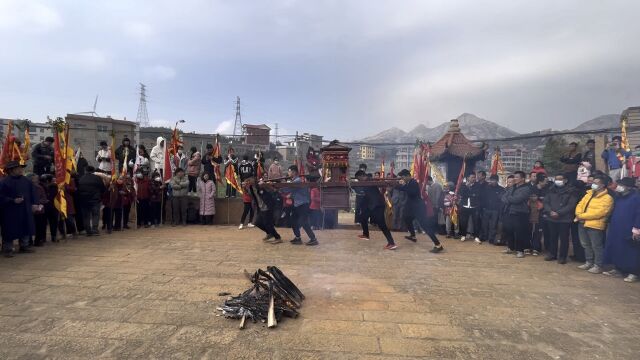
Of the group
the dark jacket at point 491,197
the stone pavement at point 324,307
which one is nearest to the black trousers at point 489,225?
the dark jacket at point 491,197

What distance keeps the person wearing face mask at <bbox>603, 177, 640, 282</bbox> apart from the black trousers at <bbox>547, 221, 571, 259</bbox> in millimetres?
791

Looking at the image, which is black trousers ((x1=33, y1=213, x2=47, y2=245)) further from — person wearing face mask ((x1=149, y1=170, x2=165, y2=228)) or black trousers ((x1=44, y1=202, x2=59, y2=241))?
person wearing face mask ((x1=149, y1=170, x2=165, y2=228))

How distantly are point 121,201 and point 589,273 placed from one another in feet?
39.1

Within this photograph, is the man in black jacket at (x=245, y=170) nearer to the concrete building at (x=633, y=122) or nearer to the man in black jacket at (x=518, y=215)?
the man in black jacket at (x=518, y=215)

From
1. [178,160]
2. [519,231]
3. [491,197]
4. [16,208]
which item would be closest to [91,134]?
[178,160]

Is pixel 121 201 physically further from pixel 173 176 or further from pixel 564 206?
pixel 564 206

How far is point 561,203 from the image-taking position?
7.83 meters

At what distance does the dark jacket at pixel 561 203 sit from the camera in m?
7.63

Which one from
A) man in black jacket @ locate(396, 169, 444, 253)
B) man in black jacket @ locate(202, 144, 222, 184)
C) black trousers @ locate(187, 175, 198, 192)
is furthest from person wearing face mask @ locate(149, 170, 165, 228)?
man in black jacket @ locate(396, 169, 444, 253)

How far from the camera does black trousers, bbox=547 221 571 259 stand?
777 cm

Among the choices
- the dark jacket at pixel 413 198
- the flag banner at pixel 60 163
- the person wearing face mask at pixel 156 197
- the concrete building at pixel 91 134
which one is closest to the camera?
the dark jacket at pixel 413 198

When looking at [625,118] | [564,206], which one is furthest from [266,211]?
[625,118]

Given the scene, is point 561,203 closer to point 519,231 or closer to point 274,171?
point 519,231

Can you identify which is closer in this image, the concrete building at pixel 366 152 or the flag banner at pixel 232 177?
the flag banner at pixel 232 177
